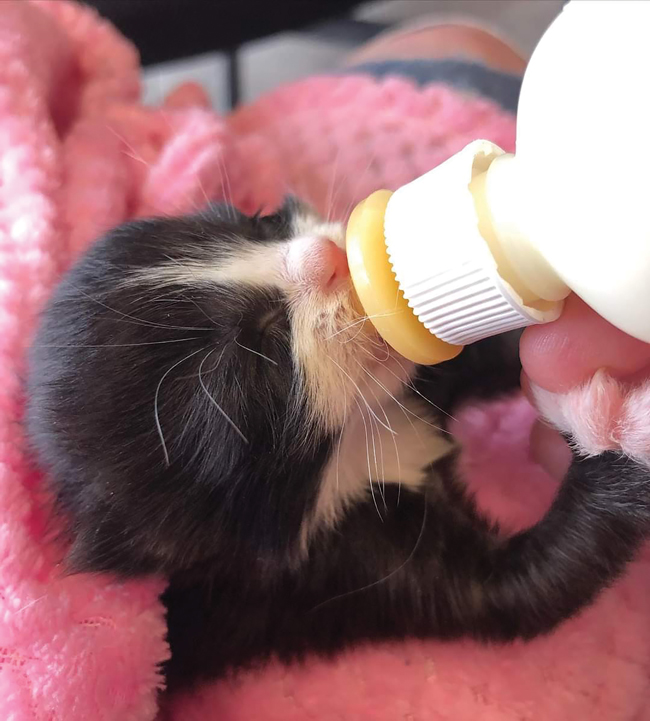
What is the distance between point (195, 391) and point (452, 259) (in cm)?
28

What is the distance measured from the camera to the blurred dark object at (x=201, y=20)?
1.22m

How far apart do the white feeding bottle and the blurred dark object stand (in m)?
0.85

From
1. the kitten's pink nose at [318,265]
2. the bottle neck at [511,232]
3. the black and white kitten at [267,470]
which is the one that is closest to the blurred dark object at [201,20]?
the black and white kitten at [267,470]

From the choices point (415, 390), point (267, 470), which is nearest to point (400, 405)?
point (415, 390)

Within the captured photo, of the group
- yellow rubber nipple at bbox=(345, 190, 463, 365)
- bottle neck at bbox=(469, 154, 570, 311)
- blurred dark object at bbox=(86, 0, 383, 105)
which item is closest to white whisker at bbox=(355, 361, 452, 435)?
yellow rubber nipple at bbox=(345, 190, 463, 365)

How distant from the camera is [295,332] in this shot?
2.31ft

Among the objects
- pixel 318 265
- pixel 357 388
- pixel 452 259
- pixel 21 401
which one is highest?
pixel 452 259

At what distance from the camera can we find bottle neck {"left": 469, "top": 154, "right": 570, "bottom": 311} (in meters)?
0.48

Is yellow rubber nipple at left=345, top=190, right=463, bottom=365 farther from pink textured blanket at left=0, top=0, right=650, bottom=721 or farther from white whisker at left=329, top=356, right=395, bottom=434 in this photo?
pink textured blanket at left=0, top=0, right=650, bottom=721

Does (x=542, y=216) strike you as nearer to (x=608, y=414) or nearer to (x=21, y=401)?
A: (x=608, y=414)

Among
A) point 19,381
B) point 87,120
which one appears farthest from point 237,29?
point 19,381

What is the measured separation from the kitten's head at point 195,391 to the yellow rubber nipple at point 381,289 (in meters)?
0.09

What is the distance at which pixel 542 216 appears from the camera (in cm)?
44

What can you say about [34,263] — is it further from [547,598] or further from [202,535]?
[547,598]
